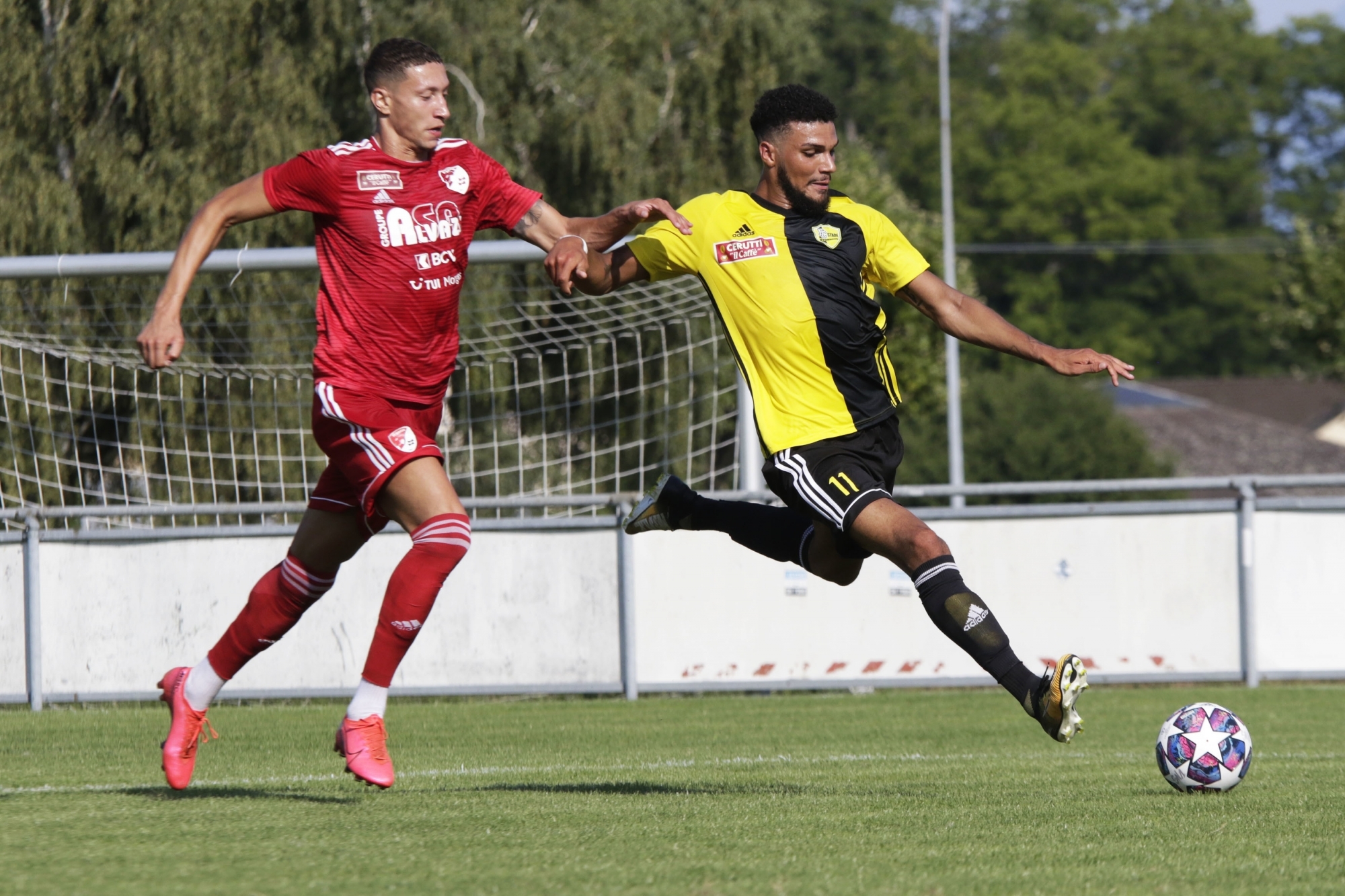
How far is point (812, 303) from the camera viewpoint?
573cm

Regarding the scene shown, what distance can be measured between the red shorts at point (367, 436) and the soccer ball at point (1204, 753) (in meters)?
2.68

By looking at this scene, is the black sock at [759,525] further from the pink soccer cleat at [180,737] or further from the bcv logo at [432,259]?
the pink soccer cleat at [180,737]

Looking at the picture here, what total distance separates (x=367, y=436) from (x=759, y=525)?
5.71 ft

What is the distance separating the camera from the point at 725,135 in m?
23.8

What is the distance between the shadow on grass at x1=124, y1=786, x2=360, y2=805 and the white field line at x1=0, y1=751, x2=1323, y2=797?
14 cm

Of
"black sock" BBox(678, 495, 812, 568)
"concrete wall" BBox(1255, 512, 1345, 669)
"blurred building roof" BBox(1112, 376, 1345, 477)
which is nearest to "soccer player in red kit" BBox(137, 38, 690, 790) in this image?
"black sock" BBox(678, 495, 812, 568)

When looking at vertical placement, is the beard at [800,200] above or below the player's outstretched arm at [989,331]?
above

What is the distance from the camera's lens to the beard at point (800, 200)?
229 inches

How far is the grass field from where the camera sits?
3846 mm

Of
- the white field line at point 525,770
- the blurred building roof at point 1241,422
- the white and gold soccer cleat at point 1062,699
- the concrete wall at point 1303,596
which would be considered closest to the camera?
the white and gold soccer cleat at point 1062,699

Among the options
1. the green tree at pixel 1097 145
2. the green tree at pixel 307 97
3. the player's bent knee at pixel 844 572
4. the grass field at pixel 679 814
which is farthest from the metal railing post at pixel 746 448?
the green tree at pixel 1097 145

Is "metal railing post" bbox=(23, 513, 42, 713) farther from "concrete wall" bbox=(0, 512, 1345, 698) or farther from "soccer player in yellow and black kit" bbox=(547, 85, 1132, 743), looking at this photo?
"soccer player in yellow and black kit" bbox=(547, 85, 1132, 743)

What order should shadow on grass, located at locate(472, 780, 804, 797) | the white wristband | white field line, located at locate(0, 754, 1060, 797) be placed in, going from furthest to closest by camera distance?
white field line, located at locate(0, 754, 1060, 797) < shadow on grass, located at locate(472, 780, 804, 797) < the white wristband

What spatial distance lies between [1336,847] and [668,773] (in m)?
2.86
